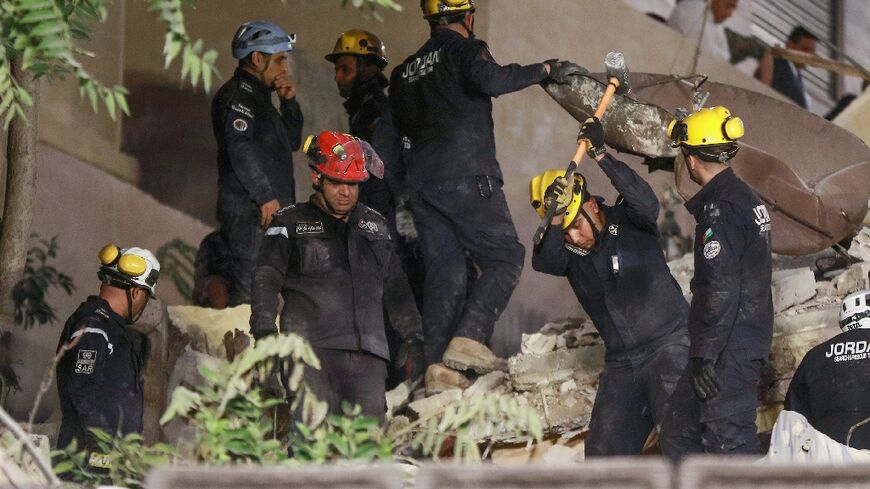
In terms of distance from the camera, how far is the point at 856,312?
8.02 meters

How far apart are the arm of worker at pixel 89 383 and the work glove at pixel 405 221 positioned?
229 centimetres

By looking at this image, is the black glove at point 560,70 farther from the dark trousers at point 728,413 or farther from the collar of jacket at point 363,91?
→ the dark trousers at point 728,413

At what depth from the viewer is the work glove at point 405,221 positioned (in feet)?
31.6

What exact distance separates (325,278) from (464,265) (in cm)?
136

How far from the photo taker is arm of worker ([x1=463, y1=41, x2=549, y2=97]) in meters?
8.56

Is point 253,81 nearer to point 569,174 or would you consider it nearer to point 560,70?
point 560,70

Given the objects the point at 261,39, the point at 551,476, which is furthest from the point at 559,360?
the point at 551,476

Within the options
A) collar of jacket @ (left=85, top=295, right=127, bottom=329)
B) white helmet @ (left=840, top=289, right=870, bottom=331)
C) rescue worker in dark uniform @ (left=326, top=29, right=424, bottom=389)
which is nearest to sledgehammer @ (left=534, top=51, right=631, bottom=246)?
white helmet @ (left=840, top=289, right=870, bottom=331)

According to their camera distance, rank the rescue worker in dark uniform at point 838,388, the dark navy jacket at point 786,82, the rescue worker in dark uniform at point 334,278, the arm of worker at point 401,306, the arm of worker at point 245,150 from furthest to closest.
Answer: the dark navy jacket at point 786,82 < the arm of worker at point 245,150 < the arm of worker at point 401,306 < the rescue worker in dark uniform at point 334,278 < the rescue worker in dark uniform at point 838,388

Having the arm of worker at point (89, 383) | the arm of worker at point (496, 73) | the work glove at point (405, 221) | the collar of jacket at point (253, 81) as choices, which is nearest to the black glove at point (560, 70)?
the arm of worker at point (496, 73)

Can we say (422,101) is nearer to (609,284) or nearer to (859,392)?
(609,284)

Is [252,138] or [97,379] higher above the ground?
[252,138]

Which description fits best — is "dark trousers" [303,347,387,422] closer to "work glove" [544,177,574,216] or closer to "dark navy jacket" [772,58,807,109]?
"work glove" [544,177,574,216]

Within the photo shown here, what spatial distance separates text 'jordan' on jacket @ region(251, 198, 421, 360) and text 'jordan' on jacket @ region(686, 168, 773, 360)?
60.9 inches
